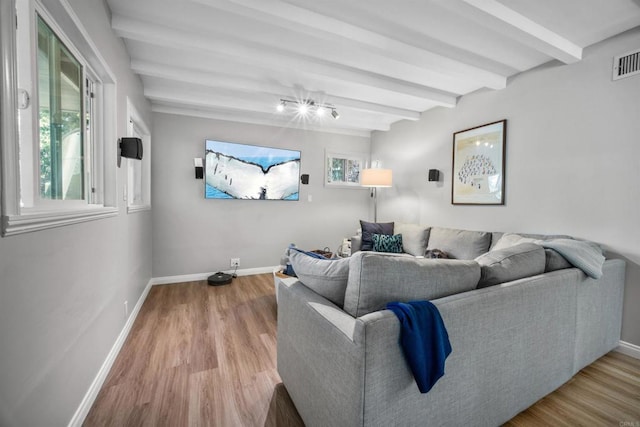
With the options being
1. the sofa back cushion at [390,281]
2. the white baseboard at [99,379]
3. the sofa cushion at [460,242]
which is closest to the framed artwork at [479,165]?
the sofa cushion at [460,242]

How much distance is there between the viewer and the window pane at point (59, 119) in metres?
1.20

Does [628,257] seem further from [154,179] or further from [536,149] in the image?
[154,179]

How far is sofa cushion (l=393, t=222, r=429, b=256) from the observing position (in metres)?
3.51

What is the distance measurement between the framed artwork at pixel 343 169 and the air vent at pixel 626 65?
3304 millimetres

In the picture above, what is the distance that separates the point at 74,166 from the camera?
1536 mm

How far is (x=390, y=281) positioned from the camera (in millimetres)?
1125

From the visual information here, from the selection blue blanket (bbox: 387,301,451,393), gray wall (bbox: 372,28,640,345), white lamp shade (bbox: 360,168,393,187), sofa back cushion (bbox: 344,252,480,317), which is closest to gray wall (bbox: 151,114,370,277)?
white lamp shade (bbox: 360,168,393,187)

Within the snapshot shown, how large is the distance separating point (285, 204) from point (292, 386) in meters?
3.19

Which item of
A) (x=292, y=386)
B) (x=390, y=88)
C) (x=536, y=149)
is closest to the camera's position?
(x=292, y=386)

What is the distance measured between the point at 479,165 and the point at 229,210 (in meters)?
3.44

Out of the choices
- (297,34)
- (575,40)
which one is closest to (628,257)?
(575,40)

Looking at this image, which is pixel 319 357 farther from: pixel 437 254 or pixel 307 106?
pixel 307 106

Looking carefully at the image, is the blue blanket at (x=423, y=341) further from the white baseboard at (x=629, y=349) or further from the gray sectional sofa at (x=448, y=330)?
the white baseboard at (x=629, y=349)

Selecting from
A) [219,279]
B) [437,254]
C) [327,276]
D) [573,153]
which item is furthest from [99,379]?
[573,153]
